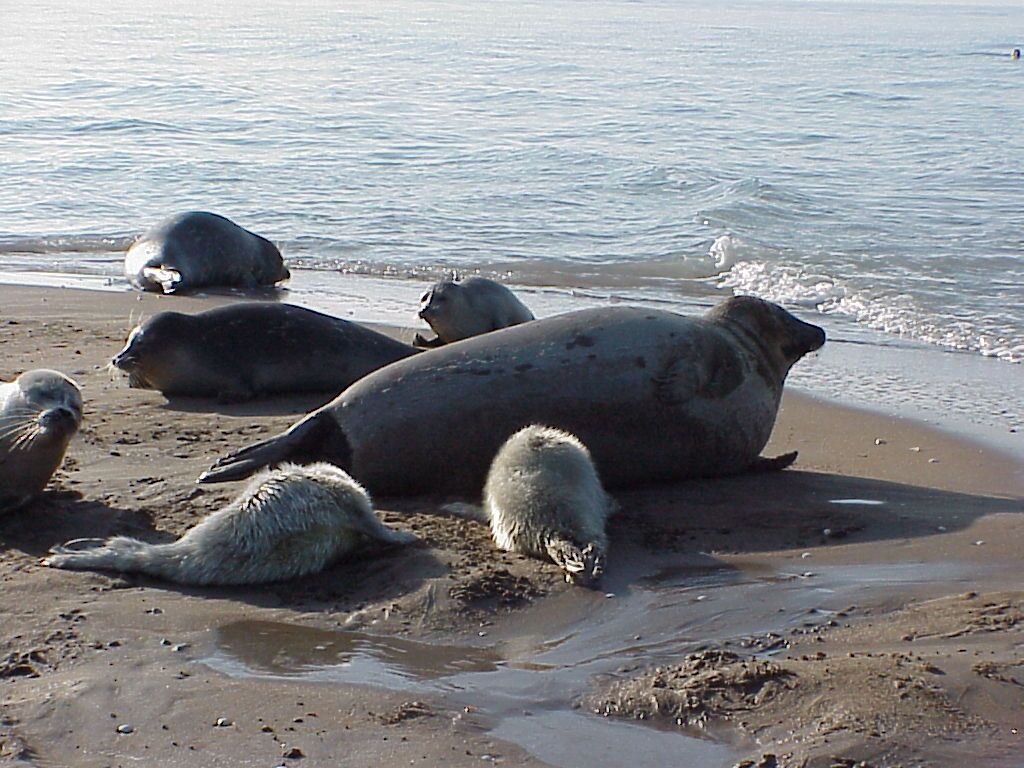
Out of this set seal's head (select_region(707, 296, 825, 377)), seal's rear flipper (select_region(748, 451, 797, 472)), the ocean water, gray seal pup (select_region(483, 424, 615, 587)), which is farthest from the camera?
the ocean water

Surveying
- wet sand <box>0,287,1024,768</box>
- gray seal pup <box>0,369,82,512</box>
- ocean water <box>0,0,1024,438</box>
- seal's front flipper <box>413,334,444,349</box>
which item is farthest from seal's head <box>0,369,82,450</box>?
ocean water <box>0,0,1024,438</box>

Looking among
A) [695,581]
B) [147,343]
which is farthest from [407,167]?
[695,581]

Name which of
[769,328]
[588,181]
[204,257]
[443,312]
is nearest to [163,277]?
[204,257]

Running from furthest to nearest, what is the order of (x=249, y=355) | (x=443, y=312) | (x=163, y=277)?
1. (x=163, y=277)
2. (x=443, y=312)
3. (x=249, y=355)

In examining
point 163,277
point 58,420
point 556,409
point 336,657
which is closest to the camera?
point 336,657

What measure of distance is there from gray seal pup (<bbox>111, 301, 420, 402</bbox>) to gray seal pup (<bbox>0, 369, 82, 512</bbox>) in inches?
64.8

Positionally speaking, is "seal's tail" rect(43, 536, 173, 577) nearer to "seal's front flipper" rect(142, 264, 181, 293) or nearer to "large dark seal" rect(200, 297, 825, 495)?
"large dark seal" rect(200, 297, 825, 495)

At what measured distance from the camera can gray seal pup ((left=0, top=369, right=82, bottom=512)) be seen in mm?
4559

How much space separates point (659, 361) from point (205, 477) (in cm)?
157

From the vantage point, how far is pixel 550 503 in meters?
4.27

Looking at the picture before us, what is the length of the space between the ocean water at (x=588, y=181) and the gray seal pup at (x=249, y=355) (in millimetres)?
2164

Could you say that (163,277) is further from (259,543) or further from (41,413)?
(259,543)

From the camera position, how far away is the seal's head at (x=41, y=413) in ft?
15.2

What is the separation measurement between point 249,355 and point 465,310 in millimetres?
1704
